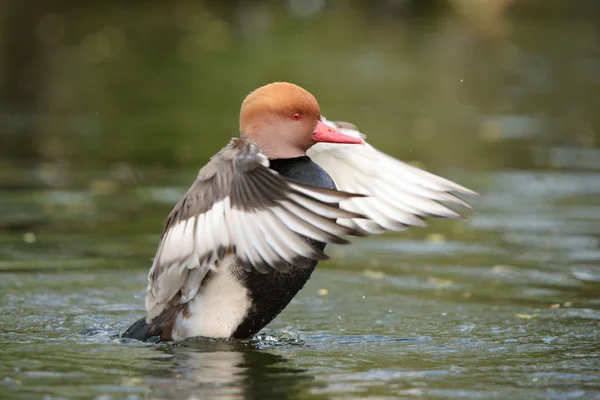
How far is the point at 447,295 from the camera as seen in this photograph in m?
7.00

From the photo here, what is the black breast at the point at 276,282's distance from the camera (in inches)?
221

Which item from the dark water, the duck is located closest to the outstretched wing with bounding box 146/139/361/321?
the duck

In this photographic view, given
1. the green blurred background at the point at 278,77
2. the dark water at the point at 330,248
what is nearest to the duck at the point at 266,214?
the dark water at the point at 330,248

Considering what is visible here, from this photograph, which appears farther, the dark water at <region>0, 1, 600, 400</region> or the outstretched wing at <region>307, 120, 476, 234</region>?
the outstretched wing at <region>307, 120, 476, 234</region>

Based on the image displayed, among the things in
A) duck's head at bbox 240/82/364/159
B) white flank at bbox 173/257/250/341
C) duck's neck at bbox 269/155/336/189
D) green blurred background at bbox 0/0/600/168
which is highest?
green blurred background at bbox 0/0/600/168

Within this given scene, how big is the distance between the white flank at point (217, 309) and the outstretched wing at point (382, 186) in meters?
0.93

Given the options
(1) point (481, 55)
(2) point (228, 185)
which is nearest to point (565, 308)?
(2) point (228, 185)

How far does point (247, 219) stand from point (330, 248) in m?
3.51

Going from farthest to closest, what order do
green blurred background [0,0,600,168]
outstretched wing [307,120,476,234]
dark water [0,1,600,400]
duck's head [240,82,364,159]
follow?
green blurred background [0,0,600,168] < outstretched wing [307,120,476,234] < duck's head [240,82,364,159] < dark water [0,1,600,400]

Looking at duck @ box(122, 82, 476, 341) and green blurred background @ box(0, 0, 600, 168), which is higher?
green blurred background @ box(0, 0, 600, 168)

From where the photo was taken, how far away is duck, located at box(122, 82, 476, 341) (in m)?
4.95

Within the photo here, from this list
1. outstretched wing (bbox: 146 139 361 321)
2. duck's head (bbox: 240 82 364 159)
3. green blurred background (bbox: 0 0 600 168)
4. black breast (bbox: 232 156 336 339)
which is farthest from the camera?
green blurred background (bbox: 0 0 600 168)

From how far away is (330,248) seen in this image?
8.52 m

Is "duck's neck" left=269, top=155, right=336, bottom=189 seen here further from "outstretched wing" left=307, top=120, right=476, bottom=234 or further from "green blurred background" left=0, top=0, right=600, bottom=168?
"green blurred background" left=0, top=0, right=600, bottom=168
